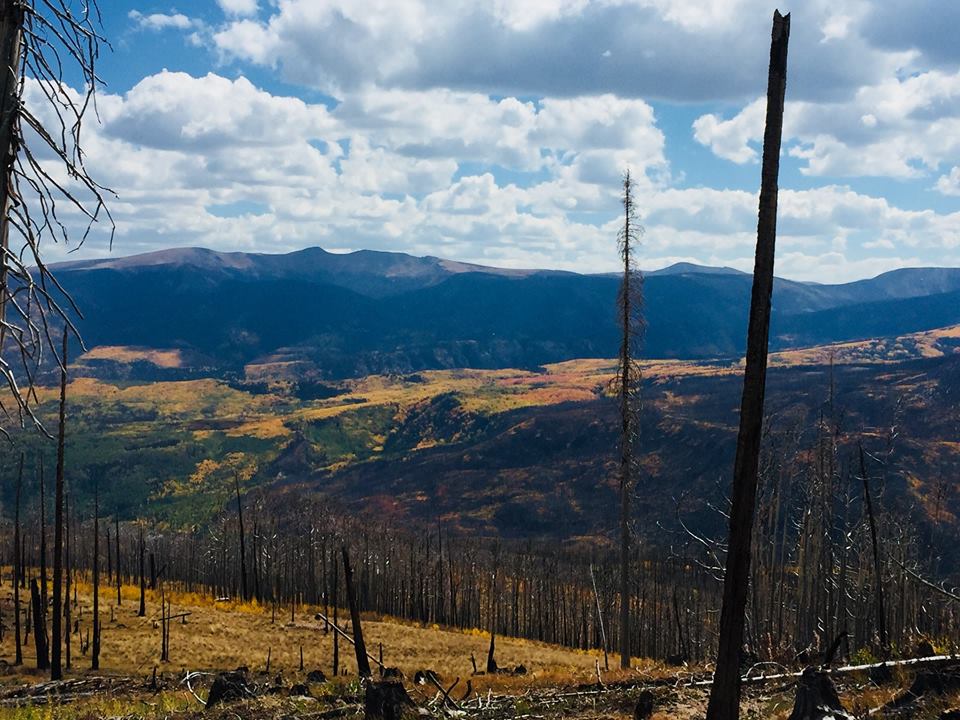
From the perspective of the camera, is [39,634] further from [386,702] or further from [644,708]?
[644,708]

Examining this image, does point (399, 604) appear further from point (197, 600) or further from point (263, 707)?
point (263, 707)

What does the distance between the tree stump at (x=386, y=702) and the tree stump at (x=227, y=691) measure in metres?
4.78

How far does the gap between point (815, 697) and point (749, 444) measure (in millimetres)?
2728

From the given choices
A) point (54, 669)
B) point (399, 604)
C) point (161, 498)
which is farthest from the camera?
point (161, 498)

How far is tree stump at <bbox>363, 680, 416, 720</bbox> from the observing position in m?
10.9

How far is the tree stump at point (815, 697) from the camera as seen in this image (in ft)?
27.0

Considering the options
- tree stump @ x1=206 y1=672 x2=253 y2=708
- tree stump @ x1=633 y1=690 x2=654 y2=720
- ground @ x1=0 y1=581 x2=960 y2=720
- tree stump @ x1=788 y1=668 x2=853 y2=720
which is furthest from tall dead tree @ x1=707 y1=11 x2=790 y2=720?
tree stump @ x1=206 y1=672 x2=253 y2=708

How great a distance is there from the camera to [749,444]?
838 centimetres

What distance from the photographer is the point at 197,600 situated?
249 ft

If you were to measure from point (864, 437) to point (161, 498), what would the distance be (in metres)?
163

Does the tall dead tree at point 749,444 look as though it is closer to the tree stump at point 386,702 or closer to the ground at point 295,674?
the ground at point 295,674

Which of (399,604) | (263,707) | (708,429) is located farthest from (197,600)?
(708,429)

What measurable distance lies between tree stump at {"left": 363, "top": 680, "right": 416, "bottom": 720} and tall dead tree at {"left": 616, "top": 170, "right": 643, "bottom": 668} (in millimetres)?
15850

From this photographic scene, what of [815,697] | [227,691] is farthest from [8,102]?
[227,691]
